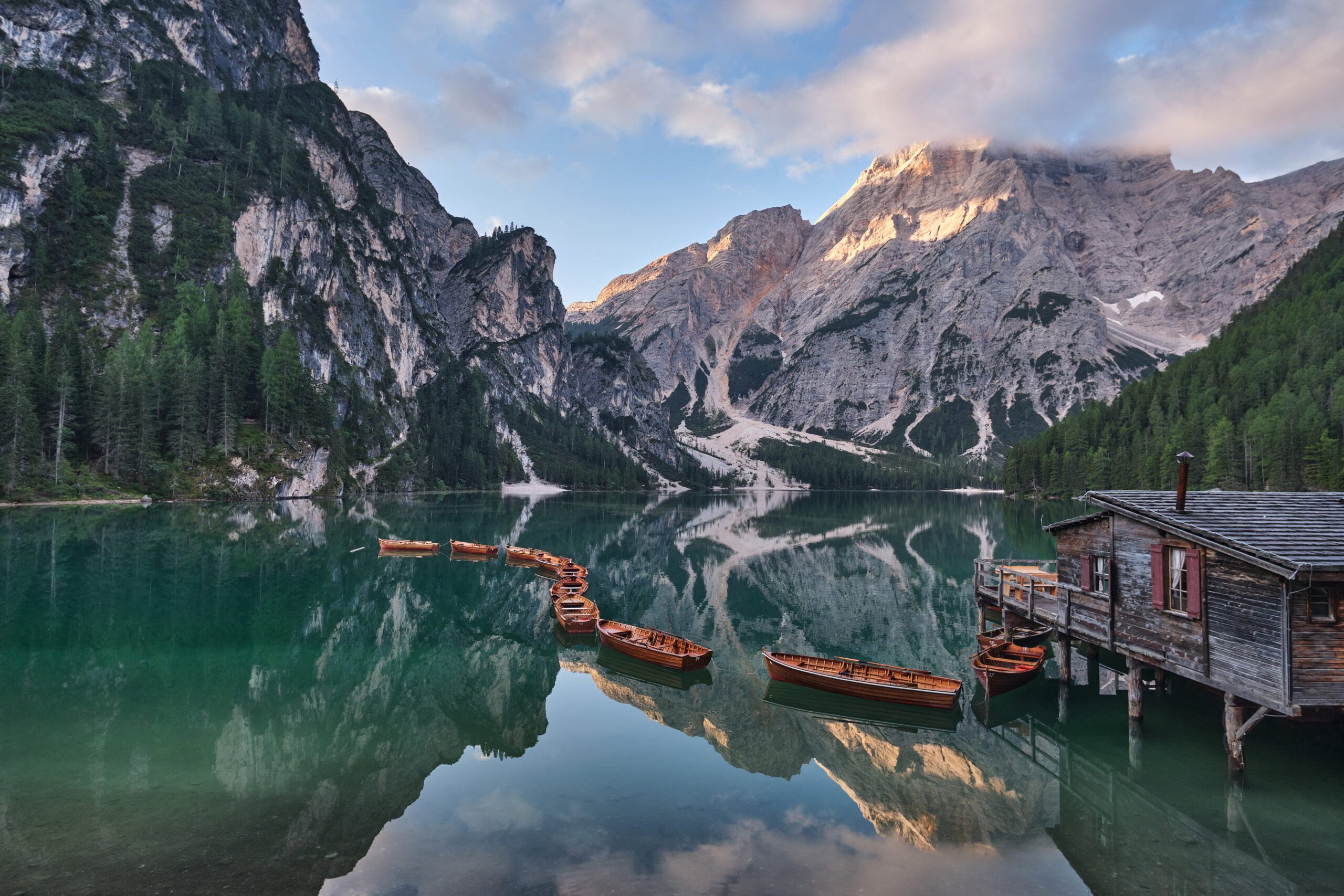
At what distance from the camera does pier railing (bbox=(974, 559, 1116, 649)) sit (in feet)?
82.4

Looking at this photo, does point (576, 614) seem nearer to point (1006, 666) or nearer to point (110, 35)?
point (1006, 666)

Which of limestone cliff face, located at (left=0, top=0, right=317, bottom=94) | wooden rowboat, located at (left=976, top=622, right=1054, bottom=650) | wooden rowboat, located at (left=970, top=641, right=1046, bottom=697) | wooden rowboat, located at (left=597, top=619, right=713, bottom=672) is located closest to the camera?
wooden rowboat, located at (left=970, top=641, right=1046, bottom=697)

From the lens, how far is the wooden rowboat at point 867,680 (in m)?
24.8

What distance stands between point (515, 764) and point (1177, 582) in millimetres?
21527

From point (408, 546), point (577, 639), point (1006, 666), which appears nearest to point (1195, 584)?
point (1006, 666)

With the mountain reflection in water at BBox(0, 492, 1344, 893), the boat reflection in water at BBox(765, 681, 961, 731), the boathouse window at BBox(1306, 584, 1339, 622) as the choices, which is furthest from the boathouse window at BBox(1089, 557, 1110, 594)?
the boat reflection in water at BBox(765, 681, 961, 731)

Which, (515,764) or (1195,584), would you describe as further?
(1195,584)

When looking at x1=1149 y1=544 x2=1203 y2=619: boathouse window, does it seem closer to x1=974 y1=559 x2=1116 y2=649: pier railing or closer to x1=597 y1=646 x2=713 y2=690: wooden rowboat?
x1=974 y1=559 x2=1116 y2=649: pier railing

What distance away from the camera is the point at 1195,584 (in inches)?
797

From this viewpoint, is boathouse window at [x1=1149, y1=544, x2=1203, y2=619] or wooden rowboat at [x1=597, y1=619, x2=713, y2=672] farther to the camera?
wooden rowboat at [x1=597, y1=619, x2=713, y2=672]

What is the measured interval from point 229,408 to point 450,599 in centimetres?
9195

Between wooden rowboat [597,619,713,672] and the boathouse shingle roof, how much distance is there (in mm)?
16959

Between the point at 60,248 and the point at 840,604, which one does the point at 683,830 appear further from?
the point at 60,248

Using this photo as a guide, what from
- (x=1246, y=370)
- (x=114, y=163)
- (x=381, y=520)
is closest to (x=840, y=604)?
(x=381, y=520)
